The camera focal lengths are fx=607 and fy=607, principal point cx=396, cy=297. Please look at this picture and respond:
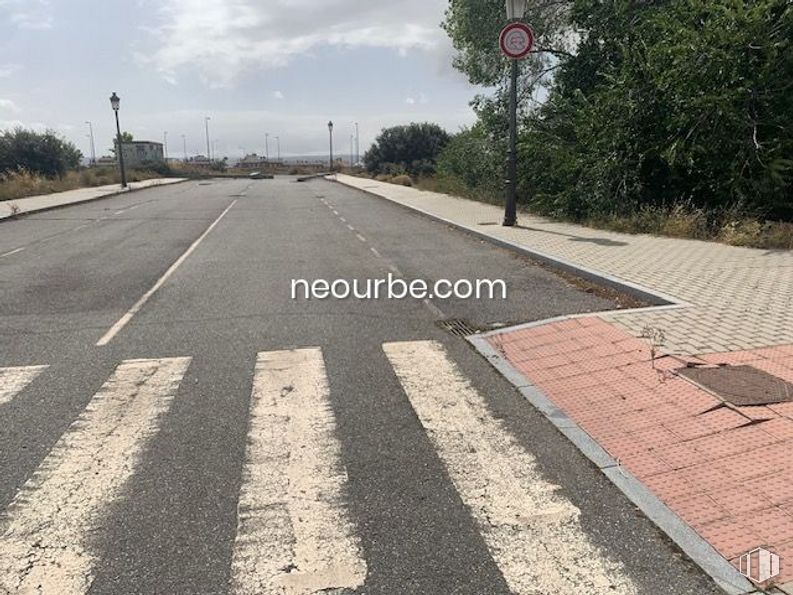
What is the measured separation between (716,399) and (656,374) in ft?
2.09

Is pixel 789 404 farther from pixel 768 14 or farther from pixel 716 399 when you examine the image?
pixel 768 14

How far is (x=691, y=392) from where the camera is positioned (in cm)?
483

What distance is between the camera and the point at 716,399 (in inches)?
183

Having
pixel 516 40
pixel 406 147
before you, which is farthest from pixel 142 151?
pixel 516 40

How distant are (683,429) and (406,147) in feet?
223

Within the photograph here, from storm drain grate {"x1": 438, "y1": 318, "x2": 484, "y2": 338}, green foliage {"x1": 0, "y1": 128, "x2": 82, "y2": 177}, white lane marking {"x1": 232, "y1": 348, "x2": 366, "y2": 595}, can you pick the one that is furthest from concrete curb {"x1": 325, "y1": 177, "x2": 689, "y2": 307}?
green foliage {"x1": 0, "y1": 128, "x2": 82, "y2": 177}

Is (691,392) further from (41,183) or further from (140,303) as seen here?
(41,183)

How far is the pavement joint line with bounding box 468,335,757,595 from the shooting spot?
9.46ft

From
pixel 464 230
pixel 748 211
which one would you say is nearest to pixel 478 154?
pixel 464 230

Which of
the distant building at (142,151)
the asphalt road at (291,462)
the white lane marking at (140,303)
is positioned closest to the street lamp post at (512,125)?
the asphalt road at (291,462)

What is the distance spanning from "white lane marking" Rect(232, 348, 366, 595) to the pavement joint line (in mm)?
1640

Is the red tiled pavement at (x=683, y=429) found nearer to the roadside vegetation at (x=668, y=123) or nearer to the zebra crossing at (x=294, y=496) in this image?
the zebra crossing at (x=294, y=496)

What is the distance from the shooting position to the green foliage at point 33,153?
44.6 metres

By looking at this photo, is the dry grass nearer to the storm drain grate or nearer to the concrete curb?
the concrete curb
